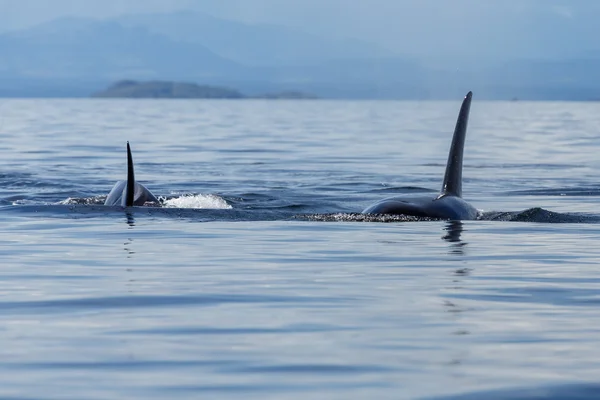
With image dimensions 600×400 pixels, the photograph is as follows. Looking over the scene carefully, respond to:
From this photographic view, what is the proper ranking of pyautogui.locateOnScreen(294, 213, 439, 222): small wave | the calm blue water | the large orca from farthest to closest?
the large orca < pyautogui.locateOnScreen(294, 213, 439, 222): small wave < the calm blue water

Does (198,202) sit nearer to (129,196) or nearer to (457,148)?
(129,196)

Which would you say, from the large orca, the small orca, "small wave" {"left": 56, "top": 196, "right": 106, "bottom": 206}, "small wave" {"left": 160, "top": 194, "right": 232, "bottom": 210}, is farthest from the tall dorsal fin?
"small wave" {"left": 56, "top": 196, "right": 106, "bottom": 206}

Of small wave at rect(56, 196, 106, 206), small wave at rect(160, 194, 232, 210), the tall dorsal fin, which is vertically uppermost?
the tall dorsal fin

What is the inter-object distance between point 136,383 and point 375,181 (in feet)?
71.4

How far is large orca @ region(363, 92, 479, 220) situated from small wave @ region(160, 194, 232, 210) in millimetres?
3611

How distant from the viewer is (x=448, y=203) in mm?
17844

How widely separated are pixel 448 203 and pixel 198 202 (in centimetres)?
Answer: 470

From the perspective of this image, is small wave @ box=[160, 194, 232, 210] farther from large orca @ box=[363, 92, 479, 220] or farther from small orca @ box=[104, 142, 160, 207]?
large orca @ box=[363, 92, 479, 220]

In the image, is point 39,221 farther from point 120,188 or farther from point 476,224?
point 476,224

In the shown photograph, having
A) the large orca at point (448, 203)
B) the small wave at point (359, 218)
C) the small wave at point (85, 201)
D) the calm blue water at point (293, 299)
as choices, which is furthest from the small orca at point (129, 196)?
the large orca at point (448, 203)

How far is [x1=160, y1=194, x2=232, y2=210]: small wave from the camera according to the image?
67.5ft

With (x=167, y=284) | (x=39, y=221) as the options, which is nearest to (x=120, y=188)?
(x=39, y=221)

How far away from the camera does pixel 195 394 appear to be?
272 inches

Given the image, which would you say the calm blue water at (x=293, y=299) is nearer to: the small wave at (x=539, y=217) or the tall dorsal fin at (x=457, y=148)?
the small wave at (x=539, y=217)
